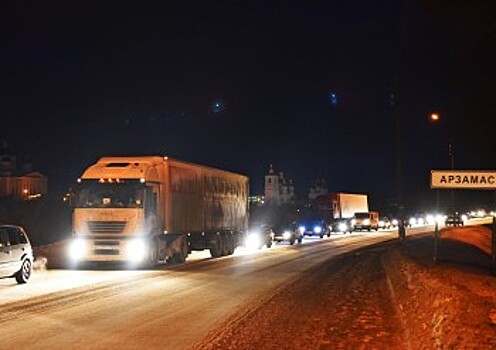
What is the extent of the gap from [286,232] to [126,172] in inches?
1014

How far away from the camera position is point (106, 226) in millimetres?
27672

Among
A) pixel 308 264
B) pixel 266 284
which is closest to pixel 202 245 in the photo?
pixel 308 264

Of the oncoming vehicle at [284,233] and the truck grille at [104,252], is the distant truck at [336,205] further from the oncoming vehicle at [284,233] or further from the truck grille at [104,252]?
the truck grille at [104,252]

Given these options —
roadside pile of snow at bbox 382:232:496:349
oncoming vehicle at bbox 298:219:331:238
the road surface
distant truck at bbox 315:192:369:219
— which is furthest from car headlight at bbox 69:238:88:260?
distant truck at bbox 315:192:369:219

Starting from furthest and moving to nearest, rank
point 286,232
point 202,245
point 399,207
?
point 286,232 < point 399,207 < point 202,245

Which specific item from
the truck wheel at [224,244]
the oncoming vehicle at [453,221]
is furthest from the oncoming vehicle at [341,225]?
the truck wheel at [224,244]

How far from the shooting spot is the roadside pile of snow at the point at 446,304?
10539 millimetres

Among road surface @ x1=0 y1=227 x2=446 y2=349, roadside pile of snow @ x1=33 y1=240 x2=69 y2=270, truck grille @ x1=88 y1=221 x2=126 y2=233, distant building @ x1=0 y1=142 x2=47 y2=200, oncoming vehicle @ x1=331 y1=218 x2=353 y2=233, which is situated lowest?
road surface @ x1=0 y1=227 x2=446 y2=349

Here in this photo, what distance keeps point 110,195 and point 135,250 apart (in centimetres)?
225

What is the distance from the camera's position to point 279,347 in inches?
429

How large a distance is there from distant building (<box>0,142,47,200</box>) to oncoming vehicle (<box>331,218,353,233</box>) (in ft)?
176

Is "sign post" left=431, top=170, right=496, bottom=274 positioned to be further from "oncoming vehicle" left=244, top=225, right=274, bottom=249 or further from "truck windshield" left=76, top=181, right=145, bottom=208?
"oncoming vehicle" left=244, top=225, right=274, bottom=249

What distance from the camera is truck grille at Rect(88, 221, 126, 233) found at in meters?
27.5

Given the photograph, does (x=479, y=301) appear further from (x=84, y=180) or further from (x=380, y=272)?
(x=84, y=180)
